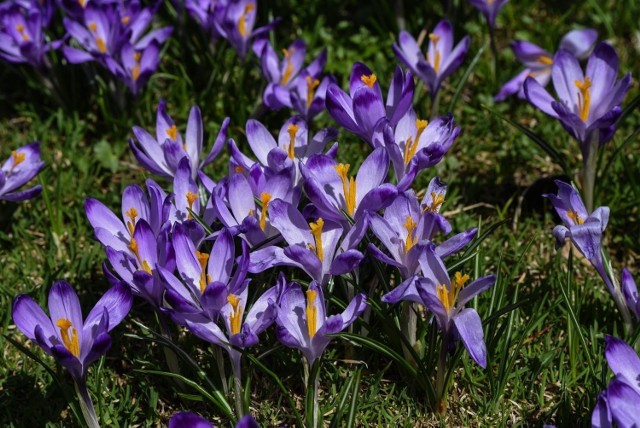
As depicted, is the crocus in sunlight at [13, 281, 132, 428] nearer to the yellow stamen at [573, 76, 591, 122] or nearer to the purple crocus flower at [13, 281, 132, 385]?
the purple crocus flower at [13, 281, 132, 385]

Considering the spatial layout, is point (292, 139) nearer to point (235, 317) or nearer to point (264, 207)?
point (264, 207)

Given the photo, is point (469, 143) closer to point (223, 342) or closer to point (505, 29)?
point (505, 29)

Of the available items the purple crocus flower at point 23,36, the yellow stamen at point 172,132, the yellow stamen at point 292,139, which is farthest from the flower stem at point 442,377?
the purple crocus flower at point 23,36

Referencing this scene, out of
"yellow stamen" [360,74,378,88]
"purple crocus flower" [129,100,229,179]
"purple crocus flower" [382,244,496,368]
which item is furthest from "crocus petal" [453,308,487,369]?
"purple crocus flower" [129,100,229,179]

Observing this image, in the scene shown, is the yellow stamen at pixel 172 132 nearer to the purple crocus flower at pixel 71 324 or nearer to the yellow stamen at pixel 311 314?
the purple crocus flower at pixel 71 324

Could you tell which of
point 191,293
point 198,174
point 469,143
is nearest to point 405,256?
point 191,293
